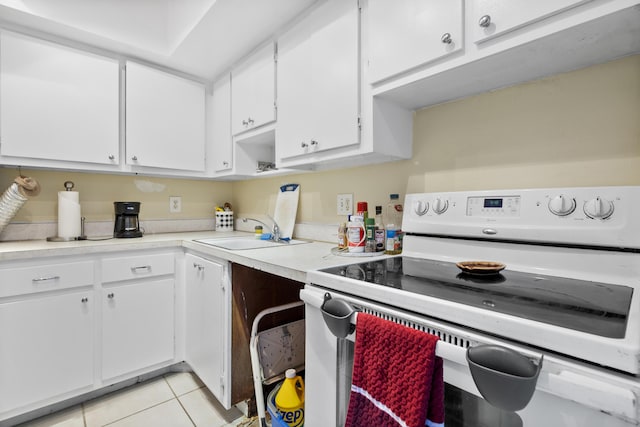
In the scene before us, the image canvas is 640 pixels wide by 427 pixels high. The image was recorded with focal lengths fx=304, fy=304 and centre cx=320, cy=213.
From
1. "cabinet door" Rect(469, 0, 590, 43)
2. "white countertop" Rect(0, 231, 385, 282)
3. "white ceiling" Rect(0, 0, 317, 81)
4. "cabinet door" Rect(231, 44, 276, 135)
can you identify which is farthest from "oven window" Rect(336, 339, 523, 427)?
"white ceiling" Rect(0, 0, 317, 81)

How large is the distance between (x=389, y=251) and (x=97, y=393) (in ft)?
6.32

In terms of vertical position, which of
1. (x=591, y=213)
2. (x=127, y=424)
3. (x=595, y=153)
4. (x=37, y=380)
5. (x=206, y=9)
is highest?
(x=206, y=9)

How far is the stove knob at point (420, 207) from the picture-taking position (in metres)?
1.29

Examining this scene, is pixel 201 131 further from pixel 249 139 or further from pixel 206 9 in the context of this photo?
pixel 206 9

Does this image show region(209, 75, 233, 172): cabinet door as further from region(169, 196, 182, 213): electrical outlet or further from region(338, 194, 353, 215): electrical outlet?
region(338, 194, 353, 215): electrical outlet

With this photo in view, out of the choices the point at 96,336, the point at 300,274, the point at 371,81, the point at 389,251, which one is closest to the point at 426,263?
the point at 389,251

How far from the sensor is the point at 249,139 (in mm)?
2123

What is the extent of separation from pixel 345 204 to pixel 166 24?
178 centimetres

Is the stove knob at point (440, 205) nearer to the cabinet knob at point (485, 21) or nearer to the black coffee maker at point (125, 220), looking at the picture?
the cabinet knob at point (485, 21)

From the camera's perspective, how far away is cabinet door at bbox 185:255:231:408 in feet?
5.20

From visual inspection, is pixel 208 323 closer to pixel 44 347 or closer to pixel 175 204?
pixel 44 347

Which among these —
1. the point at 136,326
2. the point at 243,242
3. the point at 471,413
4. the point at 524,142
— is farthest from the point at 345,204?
the point at 136,326

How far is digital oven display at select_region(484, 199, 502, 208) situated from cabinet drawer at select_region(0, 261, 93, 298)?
203cm

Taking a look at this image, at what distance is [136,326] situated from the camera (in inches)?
73.5
